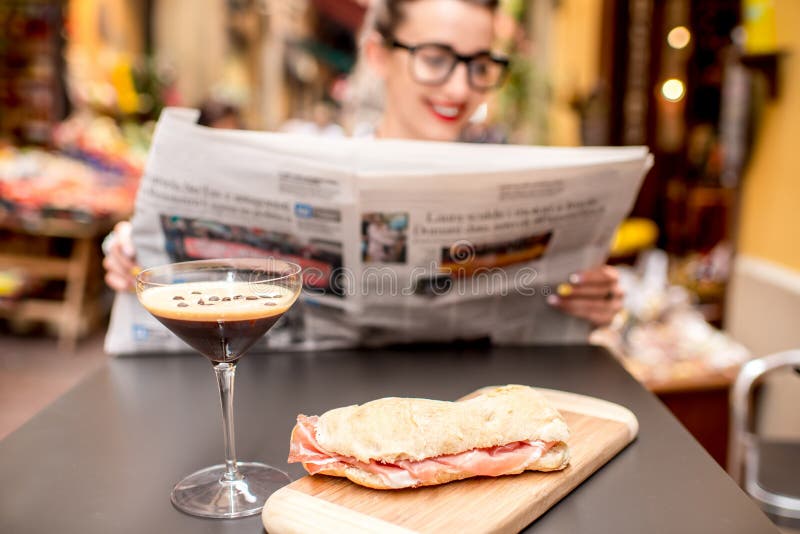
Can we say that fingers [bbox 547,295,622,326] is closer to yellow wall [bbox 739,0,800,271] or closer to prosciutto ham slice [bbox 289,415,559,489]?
prosciutto ham slice [bbox 289,415,559,489]

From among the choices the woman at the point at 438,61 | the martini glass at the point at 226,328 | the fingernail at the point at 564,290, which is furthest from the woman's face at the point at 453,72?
the martini glass at the point at 226,328

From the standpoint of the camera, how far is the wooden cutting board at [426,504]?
550mm

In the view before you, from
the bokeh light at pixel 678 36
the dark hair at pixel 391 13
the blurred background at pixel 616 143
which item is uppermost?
the bokeh light at pixel 678 36

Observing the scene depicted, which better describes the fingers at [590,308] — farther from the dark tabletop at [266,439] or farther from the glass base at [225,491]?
the glass base at [225,491]

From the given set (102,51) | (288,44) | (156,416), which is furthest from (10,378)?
(288,44)

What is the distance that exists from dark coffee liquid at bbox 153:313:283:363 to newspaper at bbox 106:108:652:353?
0.33 metres

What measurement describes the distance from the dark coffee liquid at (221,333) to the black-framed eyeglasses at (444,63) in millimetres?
924

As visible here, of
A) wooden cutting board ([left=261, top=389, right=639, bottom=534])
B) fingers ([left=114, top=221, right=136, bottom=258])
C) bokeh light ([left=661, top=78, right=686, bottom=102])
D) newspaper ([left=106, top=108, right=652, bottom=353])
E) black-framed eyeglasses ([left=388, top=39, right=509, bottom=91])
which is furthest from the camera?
bokeh light ([left=661, top=78, right=686, bottom=102])

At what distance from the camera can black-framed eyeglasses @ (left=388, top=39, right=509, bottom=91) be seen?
1.45 m

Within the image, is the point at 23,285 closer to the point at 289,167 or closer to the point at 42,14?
the point at 42,14

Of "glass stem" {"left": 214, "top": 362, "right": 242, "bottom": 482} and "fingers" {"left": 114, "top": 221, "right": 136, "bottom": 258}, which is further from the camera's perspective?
"fingers" {"left": 114, "top": 221, "right": 136, "bottom": 258}

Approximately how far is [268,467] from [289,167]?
411 mm

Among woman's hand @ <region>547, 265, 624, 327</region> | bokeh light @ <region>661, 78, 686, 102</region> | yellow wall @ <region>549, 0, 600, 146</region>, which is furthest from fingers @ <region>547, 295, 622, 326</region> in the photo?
yellow wall @ <region>549, 0, 600, 146</region>

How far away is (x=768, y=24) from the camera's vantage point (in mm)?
2455
